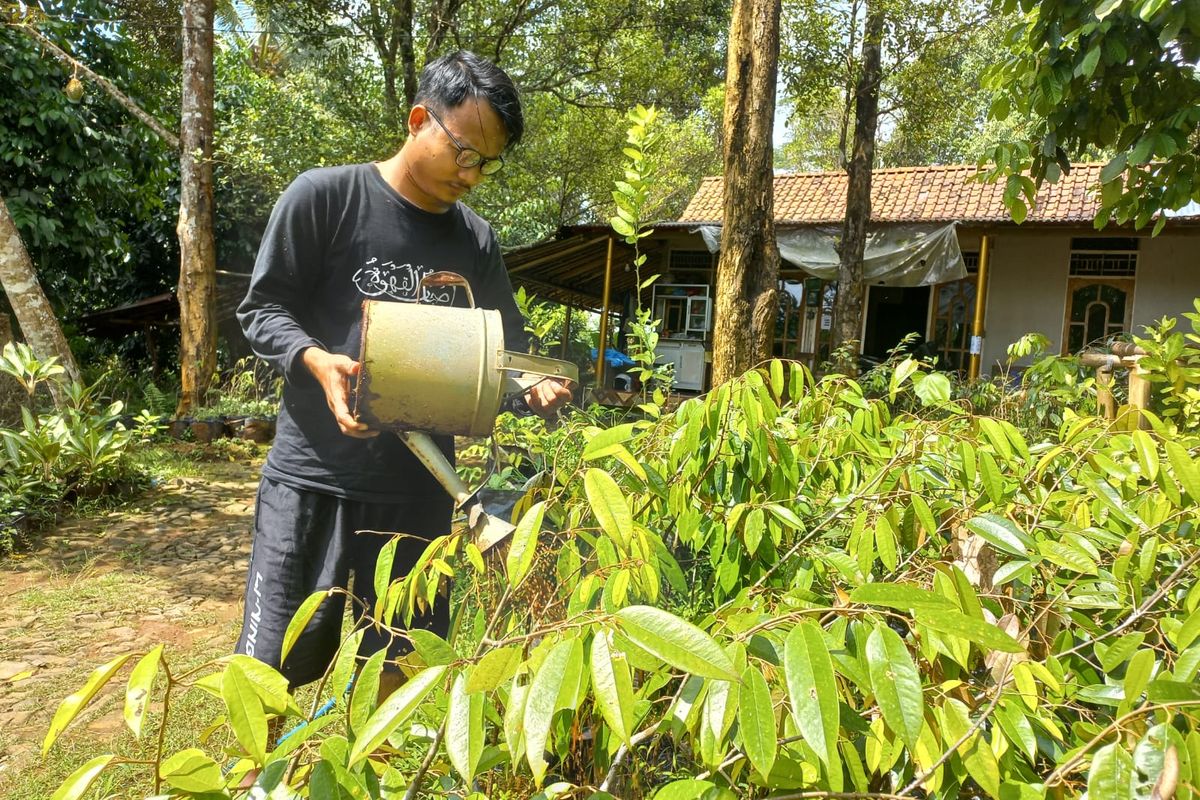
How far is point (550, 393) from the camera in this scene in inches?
60.4

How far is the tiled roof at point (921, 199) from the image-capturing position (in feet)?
35.6

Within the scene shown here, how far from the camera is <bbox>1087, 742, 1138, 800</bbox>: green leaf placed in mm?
624

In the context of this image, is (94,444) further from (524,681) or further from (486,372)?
(524,681)

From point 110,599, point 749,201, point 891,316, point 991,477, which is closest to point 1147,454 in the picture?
point 991,477

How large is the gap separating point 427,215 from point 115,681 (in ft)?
7.57

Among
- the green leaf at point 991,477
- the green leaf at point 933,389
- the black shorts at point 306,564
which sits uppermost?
the green leaf at point 933,389

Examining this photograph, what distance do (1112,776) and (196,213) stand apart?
8.43 metres

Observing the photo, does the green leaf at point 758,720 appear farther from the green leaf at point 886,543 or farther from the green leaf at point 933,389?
the green leaf at point 933,389

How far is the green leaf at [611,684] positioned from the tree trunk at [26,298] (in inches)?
250

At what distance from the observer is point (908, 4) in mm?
9359

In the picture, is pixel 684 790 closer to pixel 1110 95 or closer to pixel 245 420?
pixel 1110 95

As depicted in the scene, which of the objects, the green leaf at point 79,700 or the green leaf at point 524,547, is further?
the green leaf at point 524,547

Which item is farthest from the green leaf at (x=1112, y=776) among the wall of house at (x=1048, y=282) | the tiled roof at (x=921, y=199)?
the wall of house at (x=1048, y=282)

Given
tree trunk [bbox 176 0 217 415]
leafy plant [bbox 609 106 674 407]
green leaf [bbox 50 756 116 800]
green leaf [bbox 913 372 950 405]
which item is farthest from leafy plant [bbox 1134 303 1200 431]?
tree trunk [bbox 176 0 217 415]
